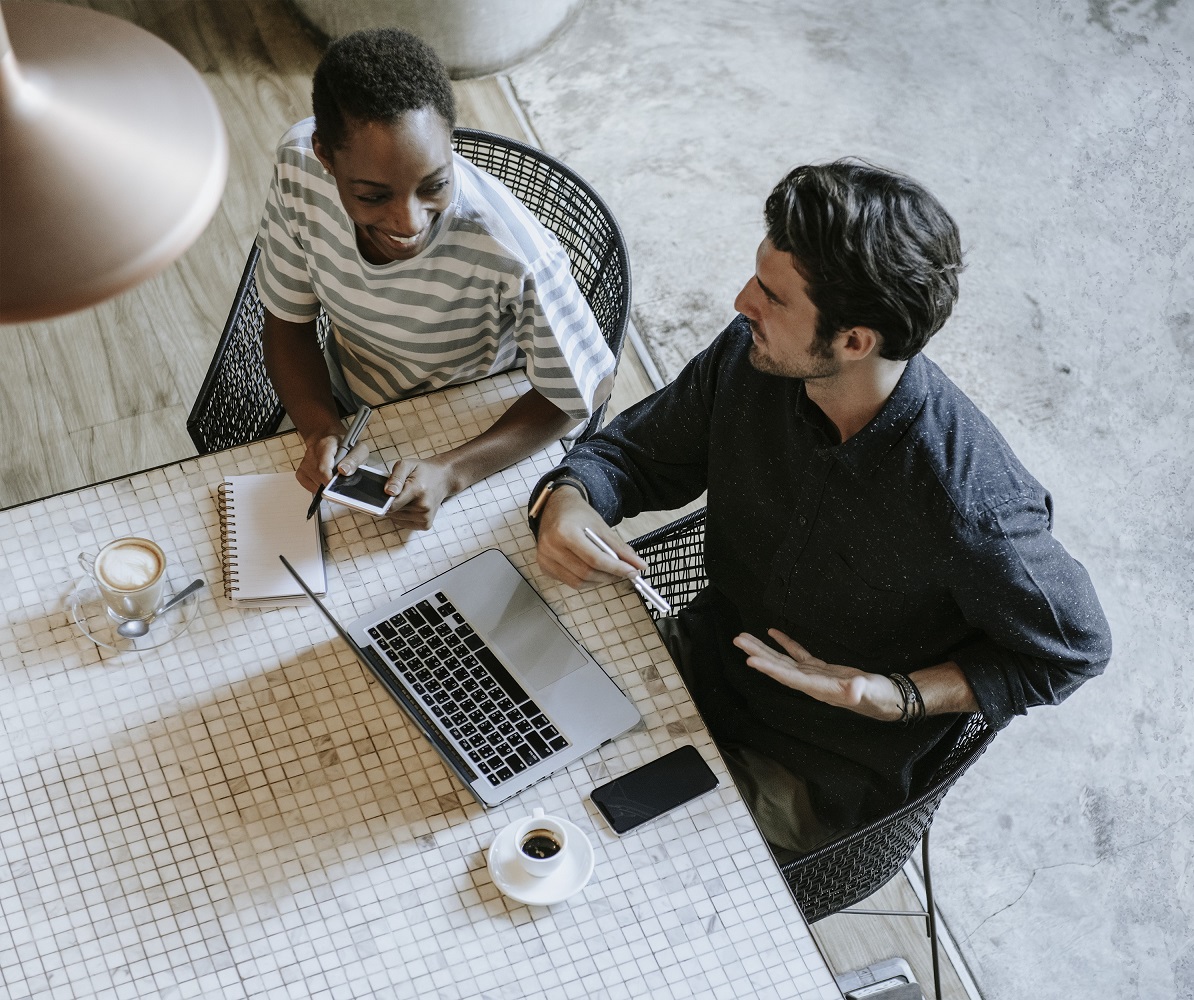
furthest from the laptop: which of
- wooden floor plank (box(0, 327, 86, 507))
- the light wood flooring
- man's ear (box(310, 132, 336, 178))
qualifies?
wooden floor plank (box(0, 327, 86, 507))

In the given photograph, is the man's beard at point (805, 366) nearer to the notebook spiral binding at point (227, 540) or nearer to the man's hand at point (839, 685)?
the man's hand at point (839, 685)

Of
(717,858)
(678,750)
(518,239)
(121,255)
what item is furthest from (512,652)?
(121,255)

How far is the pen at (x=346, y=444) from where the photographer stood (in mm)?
1591

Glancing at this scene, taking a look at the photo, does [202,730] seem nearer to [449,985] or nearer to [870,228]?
[449,985]

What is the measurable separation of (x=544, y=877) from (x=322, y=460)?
24.5 inches

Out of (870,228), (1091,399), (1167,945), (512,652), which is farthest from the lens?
(1091,399)

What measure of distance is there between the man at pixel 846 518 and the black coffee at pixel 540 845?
12.3 inches

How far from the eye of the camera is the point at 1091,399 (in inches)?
118

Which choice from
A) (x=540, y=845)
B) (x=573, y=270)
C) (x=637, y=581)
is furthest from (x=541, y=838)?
(x=573, y=270)

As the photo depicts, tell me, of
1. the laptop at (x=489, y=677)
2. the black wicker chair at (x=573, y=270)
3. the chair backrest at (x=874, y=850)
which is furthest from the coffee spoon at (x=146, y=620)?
the chair backrest at (x=874, y=850)

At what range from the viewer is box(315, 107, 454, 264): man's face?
4.83 feet

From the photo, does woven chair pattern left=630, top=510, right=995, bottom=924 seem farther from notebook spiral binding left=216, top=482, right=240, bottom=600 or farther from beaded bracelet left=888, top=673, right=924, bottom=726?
notebook spiral binding left=216, top=482, right=240, bottom=600

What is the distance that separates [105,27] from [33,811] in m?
0.94

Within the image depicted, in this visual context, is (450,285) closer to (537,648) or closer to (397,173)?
(397,173)
